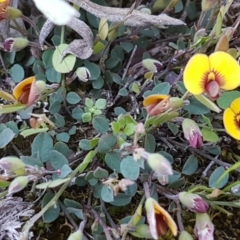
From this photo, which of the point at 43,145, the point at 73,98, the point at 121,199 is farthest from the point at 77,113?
the point at 121,199

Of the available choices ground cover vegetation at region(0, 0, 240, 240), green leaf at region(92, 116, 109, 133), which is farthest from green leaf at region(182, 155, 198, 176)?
green leaf at region(92, 116, 109, 133)

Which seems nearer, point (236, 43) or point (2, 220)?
point (2, 220)

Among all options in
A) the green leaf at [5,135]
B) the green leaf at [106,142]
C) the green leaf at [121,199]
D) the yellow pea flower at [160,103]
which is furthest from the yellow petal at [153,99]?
the green leaf at [5,135]

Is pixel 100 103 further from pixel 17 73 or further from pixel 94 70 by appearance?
pixel 17 73

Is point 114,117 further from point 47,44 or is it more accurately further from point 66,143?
point 47,44

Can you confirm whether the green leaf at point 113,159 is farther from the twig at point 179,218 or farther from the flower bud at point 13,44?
the flower bud at point 13,44

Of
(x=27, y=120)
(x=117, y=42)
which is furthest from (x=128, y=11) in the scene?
(x=27, y=120)
